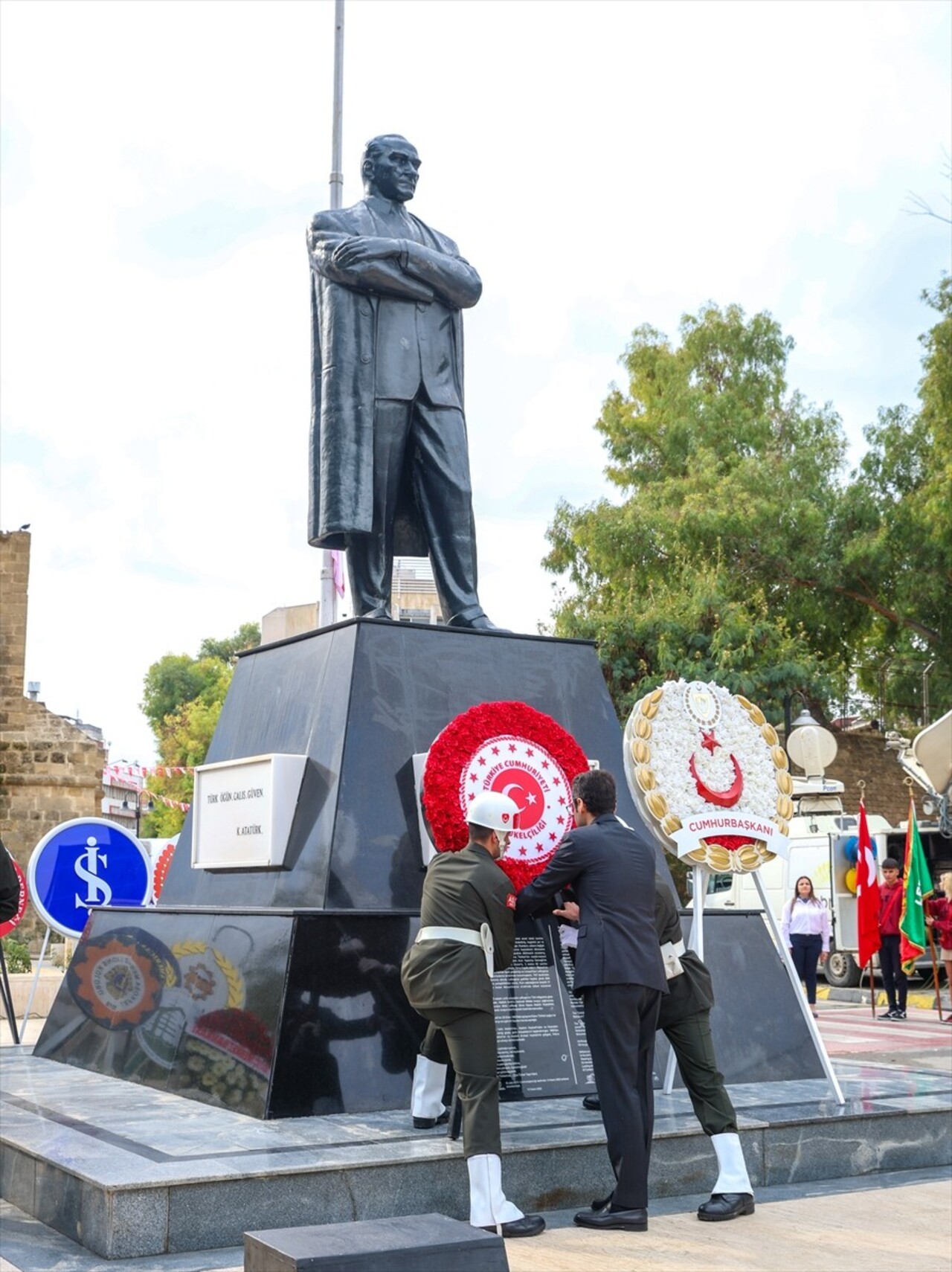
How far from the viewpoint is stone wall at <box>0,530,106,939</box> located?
26938 millimetres

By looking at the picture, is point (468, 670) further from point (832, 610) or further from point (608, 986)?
point (832, 610)

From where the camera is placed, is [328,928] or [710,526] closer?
[328,928]

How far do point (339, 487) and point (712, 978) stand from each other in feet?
10.5

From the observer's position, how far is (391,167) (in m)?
8.05

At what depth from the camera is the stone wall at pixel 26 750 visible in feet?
88.4

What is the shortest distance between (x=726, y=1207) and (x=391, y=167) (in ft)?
18.6

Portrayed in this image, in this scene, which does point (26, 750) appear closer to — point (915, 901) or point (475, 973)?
point (915, 901)

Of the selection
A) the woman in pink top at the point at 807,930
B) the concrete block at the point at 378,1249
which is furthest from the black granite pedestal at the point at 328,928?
the woman in pink top at the point at 807,930

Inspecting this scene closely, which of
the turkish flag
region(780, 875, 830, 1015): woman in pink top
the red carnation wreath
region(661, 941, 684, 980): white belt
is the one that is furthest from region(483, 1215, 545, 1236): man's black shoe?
region(780, 875, 830, 1015): woman in pink top

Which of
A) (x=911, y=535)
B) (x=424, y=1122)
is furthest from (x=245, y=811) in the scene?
(x=911, y=535)

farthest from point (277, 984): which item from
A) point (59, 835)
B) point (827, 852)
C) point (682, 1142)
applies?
point (827, 852)

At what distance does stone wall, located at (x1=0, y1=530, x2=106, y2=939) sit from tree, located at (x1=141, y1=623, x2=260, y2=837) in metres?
25.8

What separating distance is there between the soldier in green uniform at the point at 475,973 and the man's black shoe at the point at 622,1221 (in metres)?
0.17

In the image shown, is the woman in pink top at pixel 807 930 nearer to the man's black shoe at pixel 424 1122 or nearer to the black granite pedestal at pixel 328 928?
the black granite pedestal at pixel 328 928
